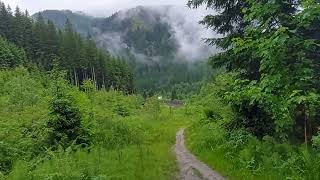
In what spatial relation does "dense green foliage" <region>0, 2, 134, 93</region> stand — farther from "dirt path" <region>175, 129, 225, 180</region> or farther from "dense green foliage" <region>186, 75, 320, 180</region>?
"dirt path" <region>175, 129, 225, 180</region>

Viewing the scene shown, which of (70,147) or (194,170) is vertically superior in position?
(70,147)

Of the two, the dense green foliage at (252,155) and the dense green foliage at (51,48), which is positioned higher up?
the dense green foliage at (51,48)

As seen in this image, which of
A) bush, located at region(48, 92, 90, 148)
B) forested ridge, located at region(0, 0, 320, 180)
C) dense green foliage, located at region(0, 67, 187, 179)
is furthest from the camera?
bush, located at region(48, 92, 90, 148)

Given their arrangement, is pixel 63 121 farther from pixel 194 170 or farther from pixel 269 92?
pixel 269 92

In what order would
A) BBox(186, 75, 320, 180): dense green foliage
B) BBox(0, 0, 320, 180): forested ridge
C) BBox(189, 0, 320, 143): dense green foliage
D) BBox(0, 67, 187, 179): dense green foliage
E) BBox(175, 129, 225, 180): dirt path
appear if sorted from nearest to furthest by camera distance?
1. BBox(189, 0, 320, 143): dense green foliage
2. BBox(0, 0, 320, 180): forested ridge
3. BBox(186, 75, 320, 180): dense green foliage
4. BBox(0, 67, 187, 179): dense green foliage
5. BBox(175, 129, 225, 180): dirt path

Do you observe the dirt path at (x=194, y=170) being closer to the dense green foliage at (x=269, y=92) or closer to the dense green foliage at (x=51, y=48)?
the dense green foliage at (x=269, y=92)

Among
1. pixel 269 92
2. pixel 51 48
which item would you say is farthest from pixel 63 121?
pixel 51 48

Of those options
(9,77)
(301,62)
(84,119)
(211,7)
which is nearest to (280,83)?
(301,62)

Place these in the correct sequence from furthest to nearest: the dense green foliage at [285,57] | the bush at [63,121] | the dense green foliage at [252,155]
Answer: the bush at [63,121], the dense green foliage at [252,155], the dense green foliage at [285,57]

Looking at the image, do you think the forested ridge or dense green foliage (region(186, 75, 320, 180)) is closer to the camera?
the forested ridge

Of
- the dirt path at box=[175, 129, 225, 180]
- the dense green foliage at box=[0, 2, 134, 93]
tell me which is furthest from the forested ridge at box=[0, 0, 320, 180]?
the dense green foliage at box=[0, 2, 134, 93]

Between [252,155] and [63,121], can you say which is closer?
[252,155]

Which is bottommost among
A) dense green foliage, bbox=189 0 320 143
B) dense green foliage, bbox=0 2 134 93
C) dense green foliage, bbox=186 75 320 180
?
dense green foliage, bbox=186 75 320 180

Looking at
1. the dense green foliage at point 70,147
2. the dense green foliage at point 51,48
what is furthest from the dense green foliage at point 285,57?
the dense green foliage at point 51,48
